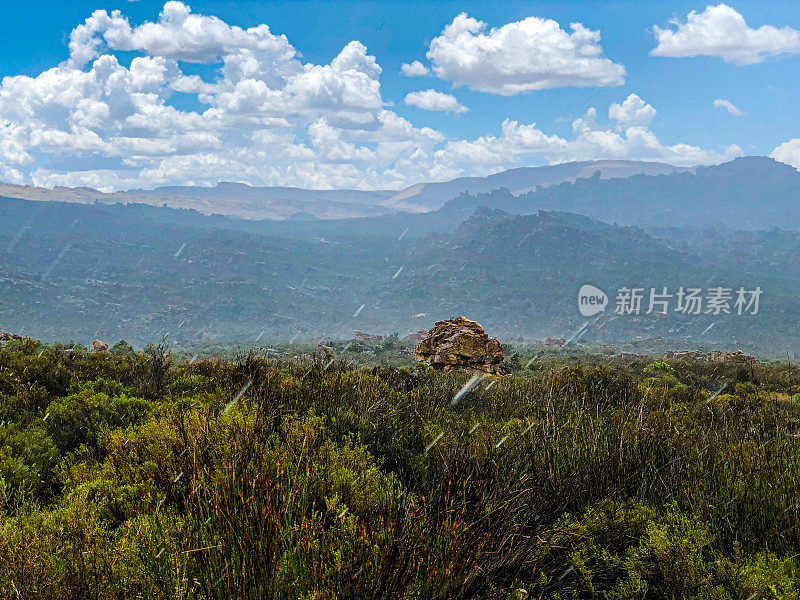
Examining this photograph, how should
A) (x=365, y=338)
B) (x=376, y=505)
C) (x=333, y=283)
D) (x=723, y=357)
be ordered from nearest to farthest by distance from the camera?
(x=376, y=505)
(x=723, y=357)
(x=365, y=338)
(x=333, y=283)

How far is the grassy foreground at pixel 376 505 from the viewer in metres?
2.04

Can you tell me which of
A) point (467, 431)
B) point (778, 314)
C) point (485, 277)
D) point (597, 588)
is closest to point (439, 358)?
point (467, 431)

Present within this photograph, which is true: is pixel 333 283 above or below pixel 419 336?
above

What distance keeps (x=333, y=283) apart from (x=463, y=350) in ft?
557

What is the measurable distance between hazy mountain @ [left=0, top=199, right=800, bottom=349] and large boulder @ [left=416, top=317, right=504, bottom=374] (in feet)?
331

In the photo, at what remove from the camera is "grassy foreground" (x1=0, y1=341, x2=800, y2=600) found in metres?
2.04

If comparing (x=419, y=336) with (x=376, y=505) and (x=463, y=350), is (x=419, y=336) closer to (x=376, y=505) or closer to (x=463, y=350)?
(x=463, y=350)

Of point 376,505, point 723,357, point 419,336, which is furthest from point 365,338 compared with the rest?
point 376,505

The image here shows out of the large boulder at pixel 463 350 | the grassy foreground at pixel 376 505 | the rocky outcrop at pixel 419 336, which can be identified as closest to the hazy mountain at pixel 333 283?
the rocky outcrop at pixel 419 336

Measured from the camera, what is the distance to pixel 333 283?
184875mm

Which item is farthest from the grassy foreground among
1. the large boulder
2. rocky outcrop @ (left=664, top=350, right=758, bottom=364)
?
rocky outcrop @ (left=664, top=350, right=758, bottom=364)

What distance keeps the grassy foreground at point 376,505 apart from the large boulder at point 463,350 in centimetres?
1142

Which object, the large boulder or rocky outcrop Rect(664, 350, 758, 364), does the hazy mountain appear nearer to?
rocky outcrop Rect(664, 350, 758, 364)

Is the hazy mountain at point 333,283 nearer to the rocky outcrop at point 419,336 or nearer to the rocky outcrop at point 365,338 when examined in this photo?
the rocky outcrop at point 419,336
